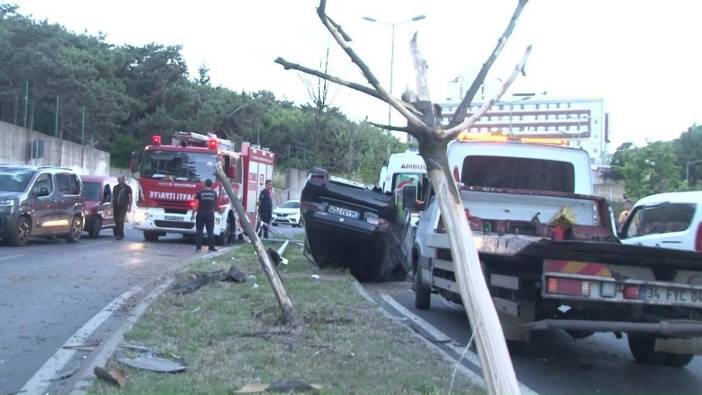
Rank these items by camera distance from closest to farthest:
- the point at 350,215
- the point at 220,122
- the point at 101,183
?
the point at 350,215, the point at 101,183, the point at 220,122

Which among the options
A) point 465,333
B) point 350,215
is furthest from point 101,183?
point 465,333

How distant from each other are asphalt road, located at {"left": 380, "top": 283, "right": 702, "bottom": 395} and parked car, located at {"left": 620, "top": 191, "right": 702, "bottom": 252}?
1609 millimetres

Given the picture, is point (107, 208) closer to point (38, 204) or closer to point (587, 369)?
point (38, 204)

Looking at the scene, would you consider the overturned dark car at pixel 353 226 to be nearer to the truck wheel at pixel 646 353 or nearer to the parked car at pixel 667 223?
the parked car at pixel 667 223

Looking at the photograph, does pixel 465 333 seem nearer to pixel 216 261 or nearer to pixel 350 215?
pixel 350 215

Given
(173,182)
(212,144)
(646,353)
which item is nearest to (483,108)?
(646,353)

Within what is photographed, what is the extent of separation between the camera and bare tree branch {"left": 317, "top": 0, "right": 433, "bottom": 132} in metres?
4.07

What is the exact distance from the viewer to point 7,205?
60.0 ft

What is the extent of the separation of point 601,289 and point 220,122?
5269 centimetres

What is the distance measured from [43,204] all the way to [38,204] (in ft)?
0.82

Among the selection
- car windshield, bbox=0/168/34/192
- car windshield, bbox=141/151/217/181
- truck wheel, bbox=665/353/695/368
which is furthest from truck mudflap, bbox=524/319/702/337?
car windshield, bbox=141/151/217/181

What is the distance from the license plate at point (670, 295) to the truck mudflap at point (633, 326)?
0.78ft

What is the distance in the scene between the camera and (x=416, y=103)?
4.29 m

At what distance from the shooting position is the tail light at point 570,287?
704 centimetres
